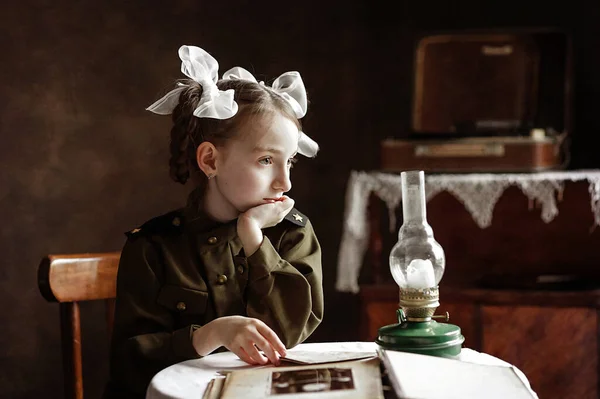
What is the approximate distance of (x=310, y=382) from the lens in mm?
1003

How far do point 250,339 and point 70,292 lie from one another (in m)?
0.56

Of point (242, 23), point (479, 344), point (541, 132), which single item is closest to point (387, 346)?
point (479, 344)

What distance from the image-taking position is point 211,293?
1351mm

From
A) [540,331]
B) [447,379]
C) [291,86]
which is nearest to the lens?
[447,379]

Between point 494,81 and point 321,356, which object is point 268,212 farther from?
point 494,81

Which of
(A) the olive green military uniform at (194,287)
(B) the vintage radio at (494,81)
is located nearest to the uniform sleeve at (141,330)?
(A) the olive green military uniform at (194,287)

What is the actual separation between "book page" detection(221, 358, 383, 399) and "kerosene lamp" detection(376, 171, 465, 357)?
0.32 ft

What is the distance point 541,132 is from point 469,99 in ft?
1.43

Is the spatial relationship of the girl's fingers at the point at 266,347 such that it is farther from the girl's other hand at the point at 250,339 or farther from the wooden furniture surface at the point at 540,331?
the wooden furniture surface at the point at 540,331

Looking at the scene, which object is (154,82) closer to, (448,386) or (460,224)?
(460,224)

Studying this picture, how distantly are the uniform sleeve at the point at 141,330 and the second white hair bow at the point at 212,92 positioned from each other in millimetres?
235

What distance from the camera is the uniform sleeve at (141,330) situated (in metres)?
1.26

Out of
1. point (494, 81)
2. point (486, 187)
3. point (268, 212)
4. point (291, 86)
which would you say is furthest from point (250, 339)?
point (494, 81)

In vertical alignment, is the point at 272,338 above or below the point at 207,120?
below
